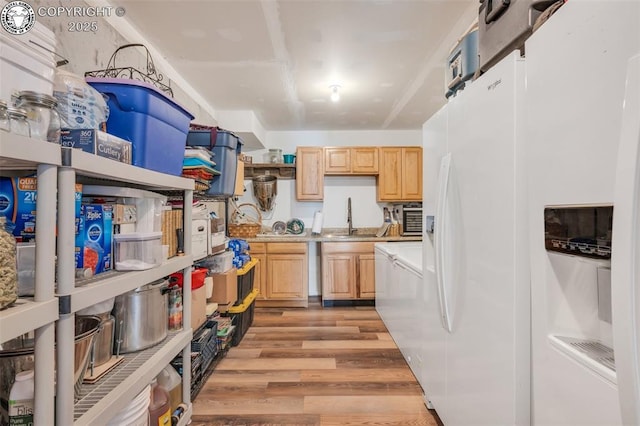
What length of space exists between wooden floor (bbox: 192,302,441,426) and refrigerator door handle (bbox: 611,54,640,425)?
1545mm

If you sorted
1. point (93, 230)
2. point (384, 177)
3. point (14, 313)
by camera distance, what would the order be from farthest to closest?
point (384, 177) → point (93, 230) → point (14, 313)

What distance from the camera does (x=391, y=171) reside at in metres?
4.42

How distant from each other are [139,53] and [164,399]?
218 centimetres

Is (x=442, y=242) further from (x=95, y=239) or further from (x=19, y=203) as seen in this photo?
(x=19, y=203)

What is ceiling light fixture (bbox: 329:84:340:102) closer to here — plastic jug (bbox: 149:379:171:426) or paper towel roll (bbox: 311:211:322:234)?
paper towel roll (bbox: 311:211:322:234)

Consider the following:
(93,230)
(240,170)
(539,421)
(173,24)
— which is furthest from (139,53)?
(539,421)

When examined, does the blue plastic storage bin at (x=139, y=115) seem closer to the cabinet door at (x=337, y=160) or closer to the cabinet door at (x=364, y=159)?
the cabinet door at (x=337, y=160)

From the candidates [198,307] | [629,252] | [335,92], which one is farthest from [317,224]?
[629,252]

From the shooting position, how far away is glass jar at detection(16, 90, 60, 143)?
0.85 metres

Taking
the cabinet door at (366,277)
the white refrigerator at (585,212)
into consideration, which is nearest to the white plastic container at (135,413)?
the white refrigerator at (585,212)

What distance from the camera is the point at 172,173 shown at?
5.15 feet

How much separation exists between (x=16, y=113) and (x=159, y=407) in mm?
1263

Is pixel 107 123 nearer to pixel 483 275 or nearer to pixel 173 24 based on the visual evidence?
pixel 173 24

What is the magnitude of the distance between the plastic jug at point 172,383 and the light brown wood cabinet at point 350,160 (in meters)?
3.19
